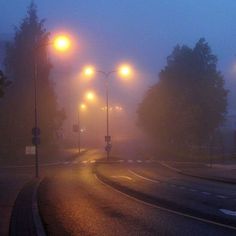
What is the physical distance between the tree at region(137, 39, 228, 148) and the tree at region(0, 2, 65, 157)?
1595cm

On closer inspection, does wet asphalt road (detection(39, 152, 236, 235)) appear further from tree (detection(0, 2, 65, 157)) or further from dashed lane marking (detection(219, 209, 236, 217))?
tree (detection(0, 2, 65, 157))

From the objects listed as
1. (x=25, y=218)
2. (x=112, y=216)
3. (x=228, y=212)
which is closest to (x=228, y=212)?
(x=228, y=212)

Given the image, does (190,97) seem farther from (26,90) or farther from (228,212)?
(228,212)

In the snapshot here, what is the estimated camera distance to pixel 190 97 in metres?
78.9

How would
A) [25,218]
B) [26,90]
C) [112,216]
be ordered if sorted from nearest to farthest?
[25,218] → [112,216] → [26,90]

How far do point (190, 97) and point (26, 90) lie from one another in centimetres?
2083

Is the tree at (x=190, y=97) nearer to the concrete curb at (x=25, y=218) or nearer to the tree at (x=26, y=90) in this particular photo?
the tree at (x=26, y=90)

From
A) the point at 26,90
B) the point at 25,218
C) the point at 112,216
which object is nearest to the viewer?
the point at 25,218

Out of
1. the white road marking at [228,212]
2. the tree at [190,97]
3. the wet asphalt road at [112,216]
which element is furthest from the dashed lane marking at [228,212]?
the tree at [190,97]

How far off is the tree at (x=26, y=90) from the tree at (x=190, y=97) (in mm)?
15950

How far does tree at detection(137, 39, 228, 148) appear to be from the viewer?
259 feet

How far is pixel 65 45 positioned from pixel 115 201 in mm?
16445

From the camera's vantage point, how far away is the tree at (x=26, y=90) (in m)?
70.2

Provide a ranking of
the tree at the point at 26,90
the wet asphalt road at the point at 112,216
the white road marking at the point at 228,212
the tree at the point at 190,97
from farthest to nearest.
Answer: the tree at the point at 190,97 < the tree at the point at 26,90 < the white road marking at the point at 228,212 < the wet asphalt road at the point at 112,216
